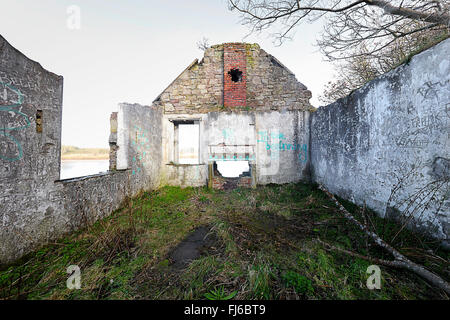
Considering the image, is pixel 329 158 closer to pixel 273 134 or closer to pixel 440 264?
pixel 273 134

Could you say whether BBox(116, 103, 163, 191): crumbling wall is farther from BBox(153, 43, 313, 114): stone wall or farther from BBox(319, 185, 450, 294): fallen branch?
BBox(319, 185, 450, 294): fallen branch

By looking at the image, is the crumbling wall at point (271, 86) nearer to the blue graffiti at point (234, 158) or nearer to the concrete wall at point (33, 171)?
the blue graffiti at point (234, 158)

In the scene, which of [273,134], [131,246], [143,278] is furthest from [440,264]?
[273,134]

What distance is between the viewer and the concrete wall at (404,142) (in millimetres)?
2387

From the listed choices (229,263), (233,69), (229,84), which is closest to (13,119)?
(229,263)

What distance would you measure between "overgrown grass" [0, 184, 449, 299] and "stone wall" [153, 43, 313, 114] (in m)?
4.55

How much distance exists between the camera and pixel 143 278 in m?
2.10

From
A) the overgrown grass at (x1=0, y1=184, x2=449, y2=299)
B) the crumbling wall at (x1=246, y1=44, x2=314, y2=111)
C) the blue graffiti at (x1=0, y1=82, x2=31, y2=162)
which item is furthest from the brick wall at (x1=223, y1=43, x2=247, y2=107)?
the blue graffiti at (x1=0, y1=82, x2=31, y2=162)

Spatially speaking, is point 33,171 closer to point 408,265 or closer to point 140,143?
point 140,143

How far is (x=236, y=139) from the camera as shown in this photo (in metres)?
6.72

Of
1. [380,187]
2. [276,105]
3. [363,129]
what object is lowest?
[380,187]

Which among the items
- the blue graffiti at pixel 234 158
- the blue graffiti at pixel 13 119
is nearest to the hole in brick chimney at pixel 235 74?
the blue graffiti at pixel 234 158

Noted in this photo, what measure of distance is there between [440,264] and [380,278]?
0.83 metres

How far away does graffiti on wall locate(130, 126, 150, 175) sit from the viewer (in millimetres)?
5113
